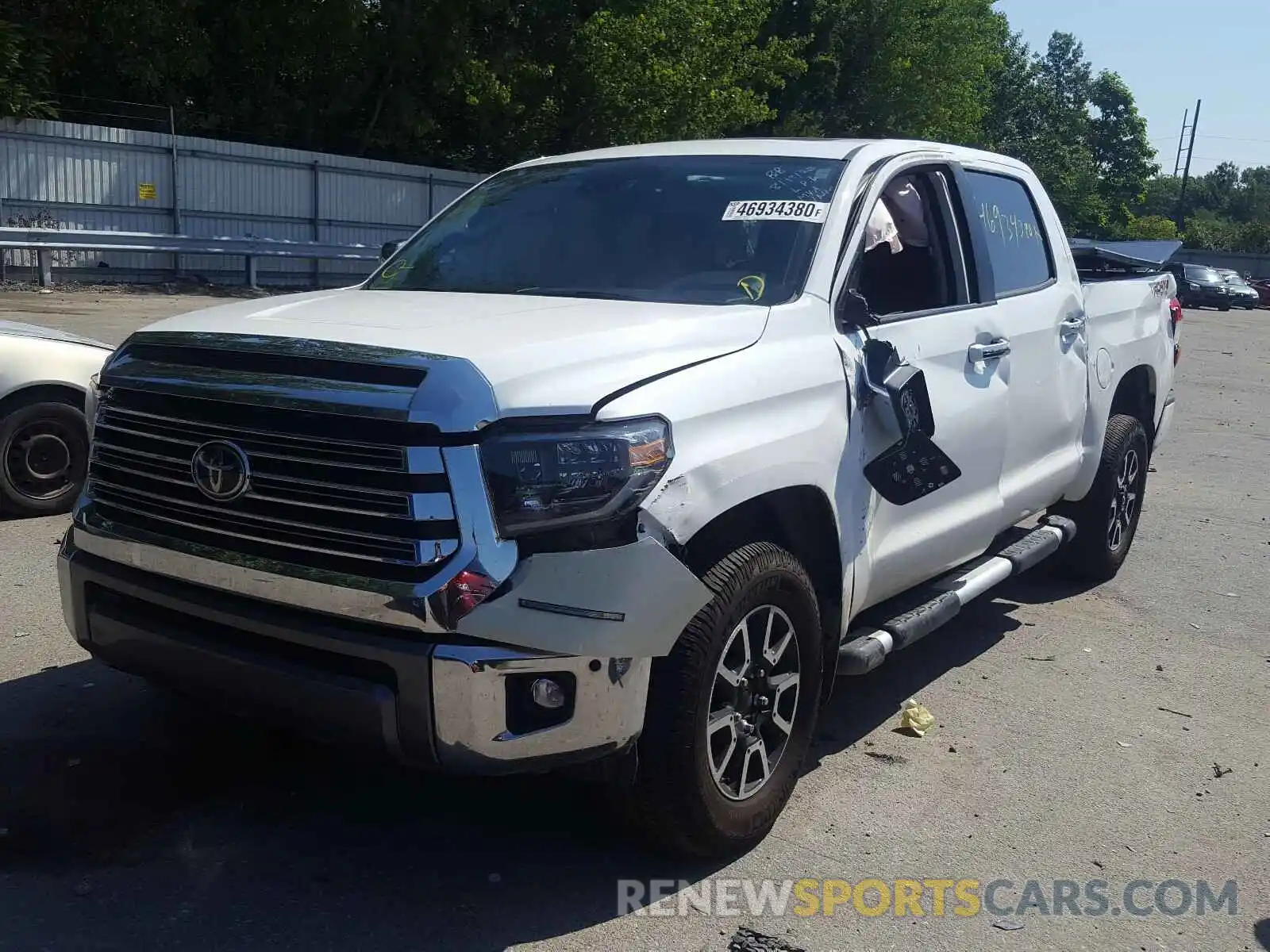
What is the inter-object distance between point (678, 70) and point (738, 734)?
28.5 m

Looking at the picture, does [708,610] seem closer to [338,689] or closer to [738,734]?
[738,734]

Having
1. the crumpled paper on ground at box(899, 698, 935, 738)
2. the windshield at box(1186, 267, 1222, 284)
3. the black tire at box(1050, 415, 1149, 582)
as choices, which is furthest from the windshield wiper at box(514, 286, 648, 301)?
the windshield at box(1186, 267, 1222, 284)

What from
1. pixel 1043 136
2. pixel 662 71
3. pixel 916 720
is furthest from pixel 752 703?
pixel 1043 136

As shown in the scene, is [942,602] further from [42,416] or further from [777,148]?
[42,416]

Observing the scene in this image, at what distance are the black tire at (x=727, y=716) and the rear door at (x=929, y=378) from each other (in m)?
0.43

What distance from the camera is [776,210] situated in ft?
14.1

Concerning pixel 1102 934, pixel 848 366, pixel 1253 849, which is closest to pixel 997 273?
pixel 848 366

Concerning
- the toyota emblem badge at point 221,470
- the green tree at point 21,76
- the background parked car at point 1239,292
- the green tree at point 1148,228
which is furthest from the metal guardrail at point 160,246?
the green tree at point 1148,228

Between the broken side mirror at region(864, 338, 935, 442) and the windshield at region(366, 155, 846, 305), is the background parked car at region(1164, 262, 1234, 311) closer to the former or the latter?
the windshield at region(366, 155, 846, 305)

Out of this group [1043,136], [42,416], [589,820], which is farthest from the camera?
[1043,136]

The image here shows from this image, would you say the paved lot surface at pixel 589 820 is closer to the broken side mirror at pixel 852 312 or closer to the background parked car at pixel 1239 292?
the broken side mirror at pixel 852 312

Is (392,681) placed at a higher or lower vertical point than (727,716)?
higher

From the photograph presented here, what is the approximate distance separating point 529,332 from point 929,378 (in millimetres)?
1594

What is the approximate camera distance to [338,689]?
9.92 ft
